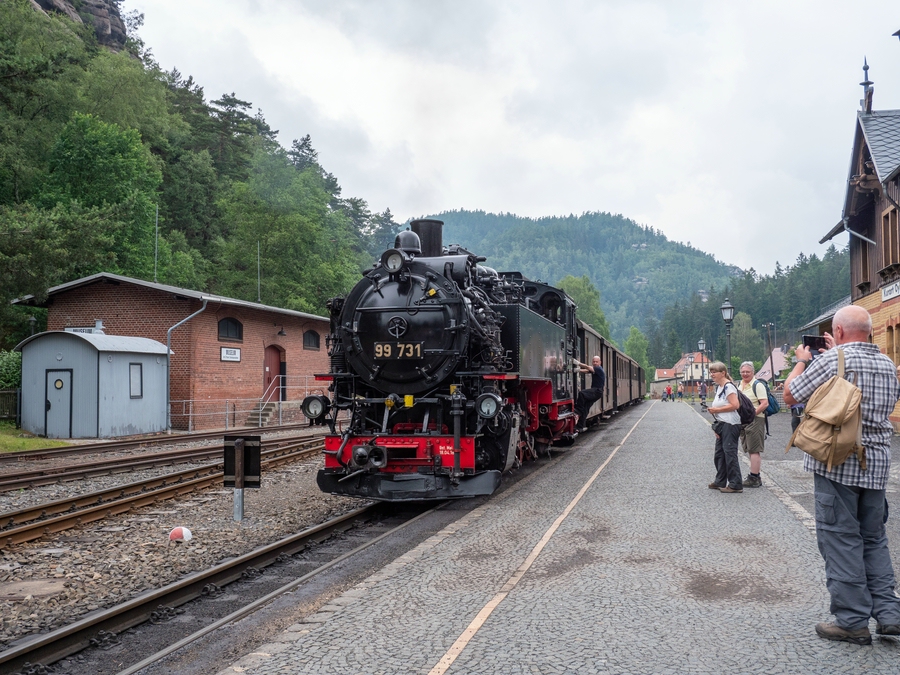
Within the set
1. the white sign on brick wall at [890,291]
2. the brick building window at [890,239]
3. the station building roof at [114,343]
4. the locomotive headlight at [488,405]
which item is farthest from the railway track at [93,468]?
the brick building window at [890,239]

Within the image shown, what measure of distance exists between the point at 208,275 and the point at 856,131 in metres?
33.6

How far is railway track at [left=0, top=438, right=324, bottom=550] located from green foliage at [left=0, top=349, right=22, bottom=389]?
42.7 feet

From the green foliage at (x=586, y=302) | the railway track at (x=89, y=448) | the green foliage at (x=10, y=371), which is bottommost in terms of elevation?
the railway track at (x=89, y=448)

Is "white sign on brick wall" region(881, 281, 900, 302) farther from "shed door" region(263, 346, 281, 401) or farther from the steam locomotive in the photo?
"shed door" region(263, 346, 281, 401)

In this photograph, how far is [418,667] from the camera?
3605mm

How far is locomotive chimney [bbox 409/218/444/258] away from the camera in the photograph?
1092cm

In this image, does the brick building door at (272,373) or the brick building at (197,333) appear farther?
the brick building door at (272,373)

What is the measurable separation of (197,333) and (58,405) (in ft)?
15.7

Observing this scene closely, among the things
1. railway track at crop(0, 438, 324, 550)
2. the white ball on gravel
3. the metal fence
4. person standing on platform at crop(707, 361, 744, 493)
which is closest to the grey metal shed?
the metal fence

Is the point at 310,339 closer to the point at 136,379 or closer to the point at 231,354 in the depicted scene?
the point at 231,354

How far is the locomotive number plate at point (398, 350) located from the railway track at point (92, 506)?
11.6ft

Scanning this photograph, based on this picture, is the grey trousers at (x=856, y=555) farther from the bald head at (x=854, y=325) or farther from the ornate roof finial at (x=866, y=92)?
the ornate roof finial at (x=866, y=92)

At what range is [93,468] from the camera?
12.4 metres

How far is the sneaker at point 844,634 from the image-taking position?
3.79m
